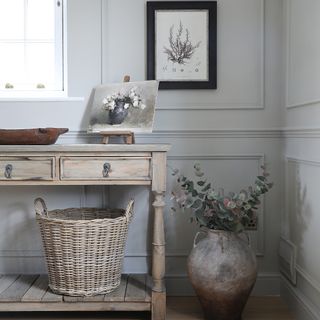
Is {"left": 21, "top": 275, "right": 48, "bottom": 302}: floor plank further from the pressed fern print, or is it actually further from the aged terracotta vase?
the pressed fern print

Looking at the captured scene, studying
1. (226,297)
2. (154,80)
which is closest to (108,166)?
(154,80)

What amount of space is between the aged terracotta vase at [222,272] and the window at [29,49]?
4.22 feet

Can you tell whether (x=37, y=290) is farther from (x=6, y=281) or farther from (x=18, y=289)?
(x=6, y=281)

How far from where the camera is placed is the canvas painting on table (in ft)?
8.04

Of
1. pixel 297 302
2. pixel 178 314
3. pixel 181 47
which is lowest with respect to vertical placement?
pixel 178 314

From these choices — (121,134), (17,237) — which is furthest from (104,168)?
(17,237)

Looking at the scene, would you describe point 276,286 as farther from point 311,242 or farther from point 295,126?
point 295,126

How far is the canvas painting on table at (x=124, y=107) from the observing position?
245 centimetres

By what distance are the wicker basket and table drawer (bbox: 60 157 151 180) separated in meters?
0.21

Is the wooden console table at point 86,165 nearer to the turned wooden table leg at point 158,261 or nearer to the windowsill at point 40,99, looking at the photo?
the turned wooden table leg at point 158,261

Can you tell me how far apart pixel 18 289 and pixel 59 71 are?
4.12ft

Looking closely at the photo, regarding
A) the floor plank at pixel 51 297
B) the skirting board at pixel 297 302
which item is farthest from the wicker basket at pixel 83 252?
the skirting board at pixel 297 302

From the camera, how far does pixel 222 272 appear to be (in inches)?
83.5

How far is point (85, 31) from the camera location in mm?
2561
